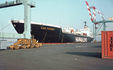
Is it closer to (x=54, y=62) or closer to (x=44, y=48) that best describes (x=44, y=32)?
(x=44, y=48)

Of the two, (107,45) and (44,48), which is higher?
(107,45)

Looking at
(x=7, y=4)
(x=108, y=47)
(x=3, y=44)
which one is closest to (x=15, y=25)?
(x=7, y=4)

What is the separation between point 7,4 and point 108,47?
75.9 ft

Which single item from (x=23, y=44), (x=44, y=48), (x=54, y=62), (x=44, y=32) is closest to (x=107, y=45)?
(x=54, y=62)

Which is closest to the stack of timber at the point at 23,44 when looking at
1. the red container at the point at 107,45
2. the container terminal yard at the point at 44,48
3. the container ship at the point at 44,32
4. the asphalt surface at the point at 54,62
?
the container terminal yard at the point at 44,48

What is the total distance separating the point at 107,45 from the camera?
9672 mm

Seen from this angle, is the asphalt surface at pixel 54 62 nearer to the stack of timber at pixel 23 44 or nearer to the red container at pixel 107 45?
the red container at pixel 107 45

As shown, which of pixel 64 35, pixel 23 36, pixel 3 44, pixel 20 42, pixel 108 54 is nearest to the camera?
pixel 108 54

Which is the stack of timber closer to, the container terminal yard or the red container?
the container terminal yard

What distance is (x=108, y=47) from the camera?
9.65 m

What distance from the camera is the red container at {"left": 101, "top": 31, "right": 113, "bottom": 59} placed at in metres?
9.55

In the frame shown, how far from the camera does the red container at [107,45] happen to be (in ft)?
31.3

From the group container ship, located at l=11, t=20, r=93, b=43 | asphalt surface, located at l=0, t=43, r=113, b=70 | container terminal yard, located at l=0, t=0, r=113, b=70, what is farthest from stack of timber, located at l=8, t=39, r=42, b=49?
asphalt surface, located at l=0, t=43, r=113, b=70

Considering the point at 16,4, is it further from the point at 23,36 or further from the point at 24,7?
the point at 23,36
